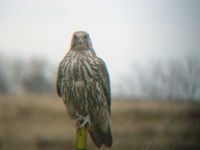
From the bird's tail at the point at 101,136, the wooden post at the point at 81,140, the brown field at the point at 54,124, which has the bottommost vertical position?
the brown field at the point at 54,124

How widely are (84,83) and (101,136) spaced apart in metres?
0.71

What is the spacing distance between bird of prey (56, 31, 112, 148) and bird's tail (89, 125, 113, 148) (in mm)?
16

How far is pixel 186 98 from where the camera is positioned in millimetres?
4609

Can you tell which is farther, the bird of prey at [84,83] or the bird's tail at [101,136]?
the bird's tail at [101,136]

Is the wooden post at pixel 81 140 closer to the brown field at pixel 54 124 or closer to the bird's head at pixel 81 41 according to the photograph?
the bird's head at pixel 81 41

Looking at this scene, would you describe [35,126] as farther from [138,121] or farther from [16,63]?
[16,63]

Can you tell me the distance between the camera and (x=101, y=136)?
500 cm

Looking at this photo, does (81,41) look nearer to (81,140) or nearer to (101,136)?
(101,136)

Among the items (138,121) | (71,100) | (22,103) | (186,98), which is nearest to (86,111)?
(71,100)

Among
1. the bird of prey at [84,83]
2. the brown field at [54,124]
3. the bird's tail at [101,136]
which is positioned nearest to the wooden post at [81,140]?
the bird of prey at [84,83]

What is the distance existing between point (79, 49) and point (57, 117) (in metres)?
8.36

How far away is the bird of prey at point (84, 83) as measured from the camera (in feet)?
15.1

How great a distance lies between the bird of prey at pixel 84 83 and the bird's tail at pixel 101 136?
0.05 feet

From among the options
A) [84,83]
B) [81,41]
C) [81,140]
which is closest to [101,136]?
[84,83]
